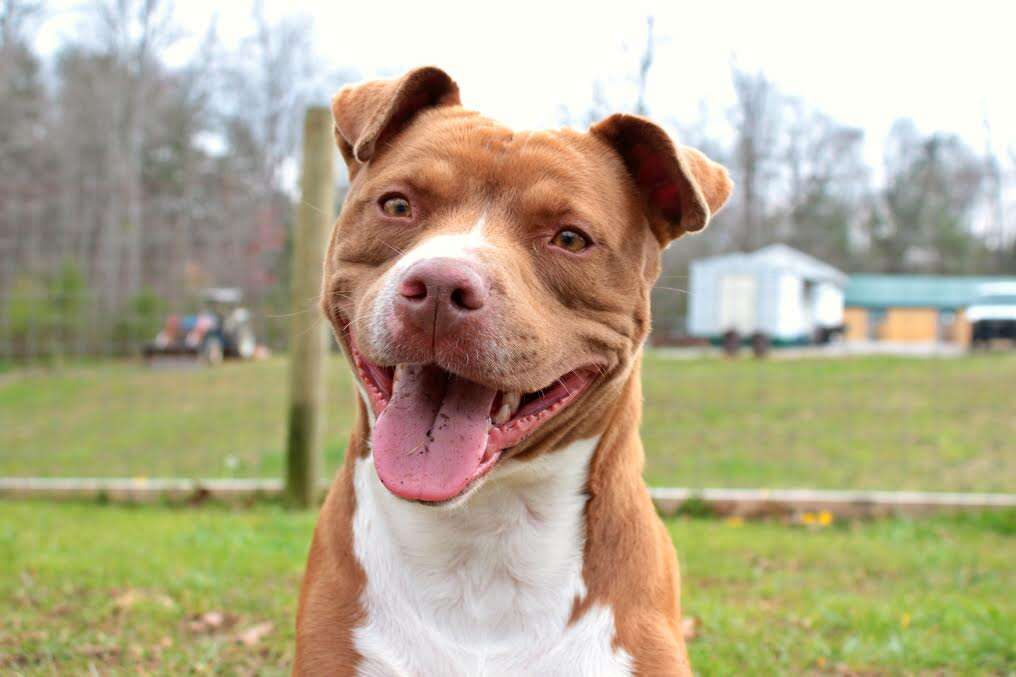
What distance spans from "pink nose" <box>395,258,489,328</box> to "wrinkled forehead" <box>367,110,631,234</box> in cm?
47

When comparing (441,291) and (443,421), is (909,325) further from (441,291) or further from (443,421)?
(441,291)

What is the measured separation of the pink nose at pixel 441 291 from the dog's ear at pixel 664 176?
2.72 ft

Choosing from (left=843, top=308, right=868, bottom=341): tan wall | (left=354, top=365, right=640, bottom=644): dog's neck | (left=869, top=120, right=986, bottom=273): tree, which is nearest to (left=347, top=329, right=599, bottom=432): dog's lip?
(left=354, top=365, right=640, bottom=644): dog's neck

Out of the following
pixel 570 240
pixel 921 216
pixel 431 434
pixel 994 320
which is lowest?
pixel 994 320

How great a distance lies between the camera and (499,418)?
2330 millimetres

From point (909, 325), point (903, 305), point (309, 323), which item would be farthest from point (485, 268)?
point (909, 325)

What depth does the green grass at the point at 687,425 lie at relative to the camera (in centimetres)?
790

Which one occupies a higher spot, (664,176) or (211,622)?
(664,176)

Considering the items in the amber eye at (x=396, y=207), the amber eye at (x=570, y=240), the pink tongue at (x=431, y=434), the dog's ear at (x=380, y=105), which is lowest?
the pink tongue at (x=431, y=434)

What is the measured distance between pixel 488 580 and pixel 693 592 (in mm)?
2446

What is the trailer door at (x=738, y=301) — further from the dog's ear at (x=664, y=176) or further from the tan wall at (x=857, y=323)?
the dog's ear at (x=664, y=176)

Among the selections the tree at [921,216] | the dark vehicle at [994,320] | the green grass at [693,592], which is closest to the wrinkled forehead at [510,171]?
the green grass at [693,592]

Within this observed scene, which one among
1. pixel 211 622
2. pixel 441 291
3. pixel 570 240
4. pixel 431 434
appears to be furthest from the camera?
pixel 211 622

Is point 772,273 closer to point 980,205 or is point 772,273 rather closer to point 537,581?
point 980,205
